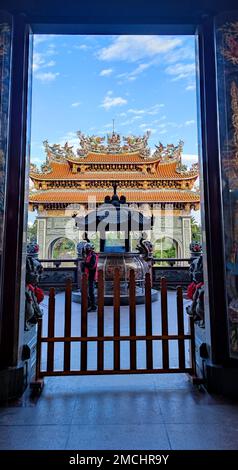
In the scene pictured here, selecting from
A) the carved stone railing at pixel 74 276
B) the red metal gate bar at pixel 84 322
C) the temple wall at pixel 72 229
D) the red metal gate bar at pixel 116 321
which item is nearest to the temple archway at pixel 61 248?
the temple wall at pixel 72 229

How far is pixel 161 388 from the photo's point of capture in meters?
2.08

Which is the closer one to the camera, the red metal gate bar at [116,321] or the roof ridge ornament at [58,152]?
the red metal gate bar at [116,321]

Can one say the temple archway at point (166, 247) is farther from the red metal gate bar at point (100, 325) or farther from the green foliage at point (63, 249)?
the red metal gate bar at point (100, 325)

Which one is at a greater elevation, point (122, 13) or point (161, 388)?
point (122, 13)

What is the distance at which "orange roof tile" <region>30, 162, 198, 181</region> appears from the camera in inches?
585

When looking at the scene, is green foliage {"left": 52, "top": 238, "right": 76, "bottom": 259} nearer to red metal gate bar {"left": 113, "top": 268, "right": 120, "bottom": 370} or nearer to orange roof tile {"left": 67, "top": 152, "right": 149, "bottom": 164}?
orange roof tile {"left": 67, "top": 152, "right": 149, "bottom": 164}

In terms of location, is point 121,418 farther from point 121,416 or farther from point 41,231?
point 41,231

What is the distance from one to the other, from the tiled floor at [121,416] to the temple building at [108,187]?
12.7 metres

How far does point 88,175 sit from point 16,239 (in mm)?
13525

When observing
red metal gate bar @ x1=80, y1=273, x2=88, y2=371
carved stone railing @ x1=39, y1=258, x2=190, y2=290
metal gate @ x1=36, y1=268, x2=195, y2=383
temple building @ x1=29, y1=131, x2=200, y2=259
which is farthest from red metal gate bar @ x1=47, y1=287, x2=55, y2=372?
temple building @ x1=29, y1=131, x2=200, y2=259

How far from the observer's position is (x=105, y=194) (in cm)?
1468

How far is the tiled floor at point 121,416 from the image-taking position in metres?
1.42

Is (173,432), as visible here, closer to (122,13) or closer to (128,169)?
(122,13)
